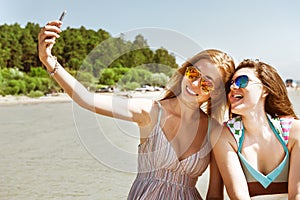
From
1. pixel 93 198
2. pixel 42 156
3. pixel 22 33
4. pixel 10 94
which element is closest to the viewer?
pixel 93 198

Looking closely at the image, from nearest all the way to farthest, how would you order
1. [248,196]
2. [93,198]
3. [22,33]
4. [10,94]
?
[248,196], [93,198], [10,94], [22,33]

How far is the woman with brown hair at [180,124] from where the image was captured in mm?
2250

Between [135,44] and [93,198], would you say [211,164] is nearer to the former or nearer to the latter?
[135,44]

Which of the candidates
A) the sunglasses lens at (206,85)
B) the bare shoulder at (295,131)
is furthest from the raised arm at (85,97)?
the bare shoulder at (295,131)

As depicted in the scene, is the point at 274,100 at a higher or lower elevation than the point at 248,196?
higher

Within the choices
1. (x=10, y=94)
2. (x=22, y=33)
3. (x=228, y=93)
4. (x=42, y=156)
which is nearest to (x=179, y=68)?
(x=228, y=93)

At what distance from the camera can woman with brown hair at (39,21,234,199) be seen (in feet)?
7.38

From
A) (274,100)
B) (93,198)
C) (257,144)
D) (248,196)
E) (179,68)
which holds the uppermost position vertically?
(179,68)

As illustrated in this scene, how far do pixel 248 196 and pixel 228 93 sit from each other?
446 mm

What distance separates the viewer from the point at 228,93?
7.63 ft

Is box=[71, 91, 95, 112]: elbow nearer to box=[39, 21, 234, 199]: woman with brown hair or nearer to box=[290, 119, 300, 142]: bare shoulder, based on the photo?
box=[39, 21, 234, 199]: woman with brown hair

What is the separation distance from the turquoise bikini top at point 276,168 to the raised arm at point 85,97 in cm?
38

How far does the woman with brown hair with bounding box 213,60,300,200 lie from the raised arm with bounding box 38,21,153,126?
345 mm

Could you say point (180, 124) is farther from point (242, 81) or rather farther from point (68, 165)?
point (68, 165)
